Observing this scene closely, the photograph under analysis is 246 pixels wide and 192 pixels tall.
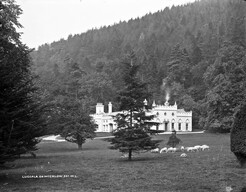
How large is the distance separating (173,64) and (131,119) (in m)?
72.4

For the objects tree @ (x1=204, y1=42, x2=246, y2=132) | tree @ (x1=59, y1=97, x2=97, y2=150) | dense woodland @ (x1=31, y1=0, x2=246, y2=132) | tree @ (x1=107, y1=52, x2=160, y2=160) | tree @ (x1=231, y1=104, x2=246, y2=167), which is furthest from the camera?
dense woodland @ (x1=31, y1=0, x2=246, y2=132)

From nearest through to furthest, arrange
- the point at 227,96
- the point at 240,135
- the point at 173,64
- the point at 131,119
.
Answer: the point at 240,135 → the point at 131,119 → the point at 227,96 → the point at 173,64

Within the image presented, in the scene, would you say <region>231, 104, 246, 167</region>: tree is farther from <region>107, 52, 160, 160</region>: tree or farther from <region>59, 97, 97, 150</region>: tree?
<region>59, 97, 97, 150</region>: tree

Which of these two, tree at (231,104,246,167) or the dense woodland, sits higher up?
the dense woodland

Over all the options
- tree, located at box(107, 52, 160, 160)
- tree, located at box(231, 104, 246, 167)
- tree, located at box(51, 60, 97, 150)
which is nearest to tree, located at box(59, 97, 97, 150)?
tree, located at box(51, 60, 97, 150)

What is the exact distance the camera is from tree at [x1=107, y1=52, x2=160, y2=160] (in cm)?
2214

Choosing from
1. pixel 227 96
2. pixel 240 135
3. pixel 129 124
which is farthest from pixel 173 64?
pixel 240 135

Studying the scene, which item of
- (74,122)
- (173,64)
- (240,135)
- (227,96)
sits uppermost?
(173,64)

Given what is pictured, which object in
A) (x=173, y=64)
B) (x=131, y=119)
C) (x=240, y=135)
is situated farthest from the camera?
(x=173, y=64)

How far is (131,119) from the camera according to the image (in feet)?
74.6

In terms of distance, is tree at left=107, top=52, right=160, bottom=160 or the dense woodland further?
the dense woodland

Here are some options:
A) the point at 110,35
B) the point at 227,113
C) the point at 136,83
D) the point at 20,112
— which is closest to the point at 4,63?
the point at 20,112

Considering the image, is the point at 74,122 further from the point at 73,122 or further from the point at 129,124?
the point at 129,124

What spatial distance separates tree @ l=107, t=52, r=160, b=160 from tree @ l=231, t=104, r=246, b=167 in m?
13.2
